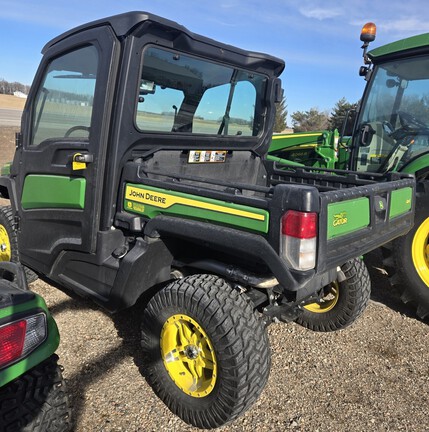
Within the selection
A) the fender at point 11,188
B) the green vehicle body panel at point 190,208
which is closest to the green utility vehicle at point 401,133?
the green vehicle body panel at point 190,208

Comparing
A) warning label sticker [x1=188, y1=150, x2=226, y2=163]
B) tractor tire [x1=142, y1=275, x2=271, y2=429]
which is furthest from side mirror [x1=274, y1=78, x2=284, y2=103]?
tractor tire [x1=142, y1=275, x2=271, y2=429]

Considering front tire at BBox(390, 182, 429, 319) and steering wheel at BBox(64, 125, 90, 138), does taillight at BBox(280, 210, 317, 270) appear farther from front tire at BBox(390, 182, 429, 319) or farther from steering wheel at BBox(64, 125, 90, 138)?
front tire at BBox(390, 182, 429, 319)

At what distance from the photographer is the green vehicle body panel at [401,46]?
3.73m

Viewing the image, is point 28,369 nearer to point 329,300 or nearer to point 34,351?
point 34,351

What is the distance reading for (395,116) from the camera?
4133 millimetres

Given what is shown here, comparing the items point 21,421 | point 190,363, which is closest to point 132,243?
point 190,363

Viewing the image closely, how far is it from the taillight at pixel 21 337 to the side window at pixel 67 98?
151cm

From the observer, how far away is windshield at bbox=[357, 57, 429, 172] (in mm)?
3881

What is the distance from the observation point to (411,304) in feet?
12.0

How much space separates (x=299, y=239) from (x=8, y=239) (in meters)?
2.97

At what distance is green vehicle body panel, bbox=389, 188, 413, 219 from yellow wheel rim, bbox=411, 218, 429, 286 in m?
0.65

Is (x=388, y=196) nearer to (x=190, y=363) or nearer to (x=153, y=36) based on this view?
(x=190, y=363)

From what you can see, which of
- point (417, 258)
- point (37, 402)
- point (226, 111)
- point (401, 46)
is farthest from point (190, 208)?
point (401, 46)

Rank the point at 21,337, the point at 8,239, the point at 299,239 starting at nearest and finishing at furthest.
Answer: the point at 21,337
the point at 299,239
the point at 8,239
